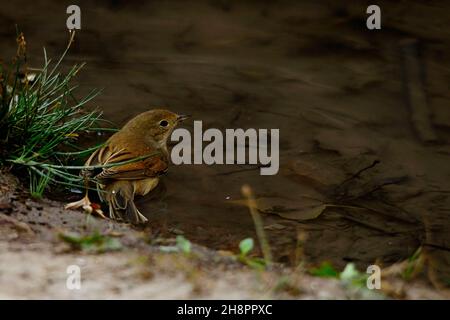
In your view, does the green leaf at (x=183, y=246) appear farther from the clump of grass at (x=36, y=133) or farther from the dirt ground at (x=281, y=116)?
the clump of grass at (x=36, y=133)

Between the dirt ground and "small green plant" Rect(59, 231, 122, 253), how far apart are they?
0.35 ft

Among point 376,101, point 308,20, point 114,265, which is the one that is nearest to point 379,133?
point 376,101

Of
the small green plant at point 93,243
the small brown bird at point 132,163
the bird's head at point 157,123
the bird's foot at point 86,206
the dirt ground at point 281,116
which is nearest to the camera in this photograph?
the small green plant at point 93,243

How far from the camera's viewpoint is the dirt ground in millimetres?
6996

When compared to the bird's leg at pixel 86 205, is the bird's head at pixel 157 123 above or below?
above

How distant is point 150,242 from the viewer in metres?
6.51

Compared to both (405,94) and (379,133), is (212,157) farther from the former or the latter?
(405,94)

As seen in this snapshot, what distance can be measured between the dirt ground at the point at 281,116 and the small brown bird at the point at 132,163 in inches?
7.9

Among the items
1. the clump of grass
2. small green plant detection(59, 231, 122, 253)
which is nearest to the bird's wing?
the clump of grass

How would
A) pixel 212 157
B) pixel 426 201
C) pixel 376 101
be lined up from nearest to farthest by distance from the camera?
1. pixel 426 201
2. pixel 212 157
3. pixel 376 101

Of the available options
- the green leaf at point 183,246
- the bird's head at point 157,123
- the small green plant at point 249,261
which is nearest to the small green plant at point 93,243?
the green leaf at point 183,246

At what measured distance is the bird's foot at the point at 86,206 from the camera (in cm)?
752

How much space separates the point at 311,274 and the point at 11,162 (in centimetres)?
289

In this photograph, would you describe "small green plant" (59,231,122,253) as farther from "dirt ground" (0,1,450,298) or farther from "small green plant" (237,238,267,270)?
"small green plant" (237,238,267,270)
